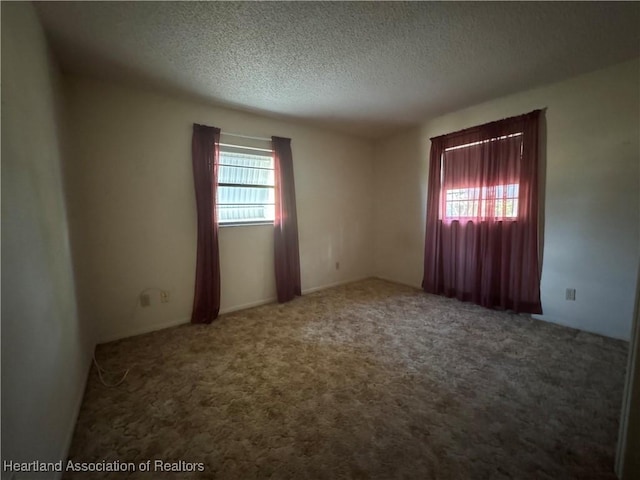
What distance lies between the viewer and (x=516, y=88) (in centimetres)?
269

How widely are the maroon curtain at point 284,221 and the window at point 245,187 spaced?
104mm

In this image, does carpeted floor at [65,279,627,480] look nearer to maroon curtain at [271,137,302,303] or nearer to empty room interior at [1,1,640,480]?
empty room interior at [1,1,640,480]

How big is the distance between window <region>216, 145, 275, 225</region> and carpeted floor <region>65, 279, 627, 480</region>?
1377 mm

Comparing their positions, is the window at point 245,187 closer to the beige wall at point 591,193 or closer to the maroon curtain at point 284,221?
the maroon curtain at point 284,221

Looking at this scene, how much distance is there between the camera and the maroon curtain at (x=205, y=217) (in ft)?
9.11

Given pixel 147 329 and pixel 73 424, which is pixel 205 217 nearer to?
pixel 147 329

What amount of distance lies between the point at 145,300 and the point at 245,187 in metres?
1.68

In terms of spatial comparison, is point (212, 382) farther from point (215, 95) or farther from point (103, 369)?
point (215, 95)

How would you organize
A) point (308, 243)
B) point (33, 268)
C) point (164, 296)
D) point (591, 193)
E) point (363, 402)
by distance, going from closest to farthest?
point (33, 268) → point (363, 402) → point (591, 193) → point (164, 296) → point (308, 243)

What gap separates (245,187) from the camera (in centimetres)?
321

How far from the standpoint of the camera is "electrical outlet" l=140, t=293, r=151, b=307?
259 cm

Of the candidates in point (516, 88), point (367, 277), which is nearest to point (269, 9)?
point (516, 88)

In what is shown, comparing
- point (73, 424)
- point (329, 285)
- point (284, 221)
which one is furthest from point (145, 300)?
point (329, 285)

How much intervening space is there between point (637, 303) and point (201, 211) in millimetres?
3259
